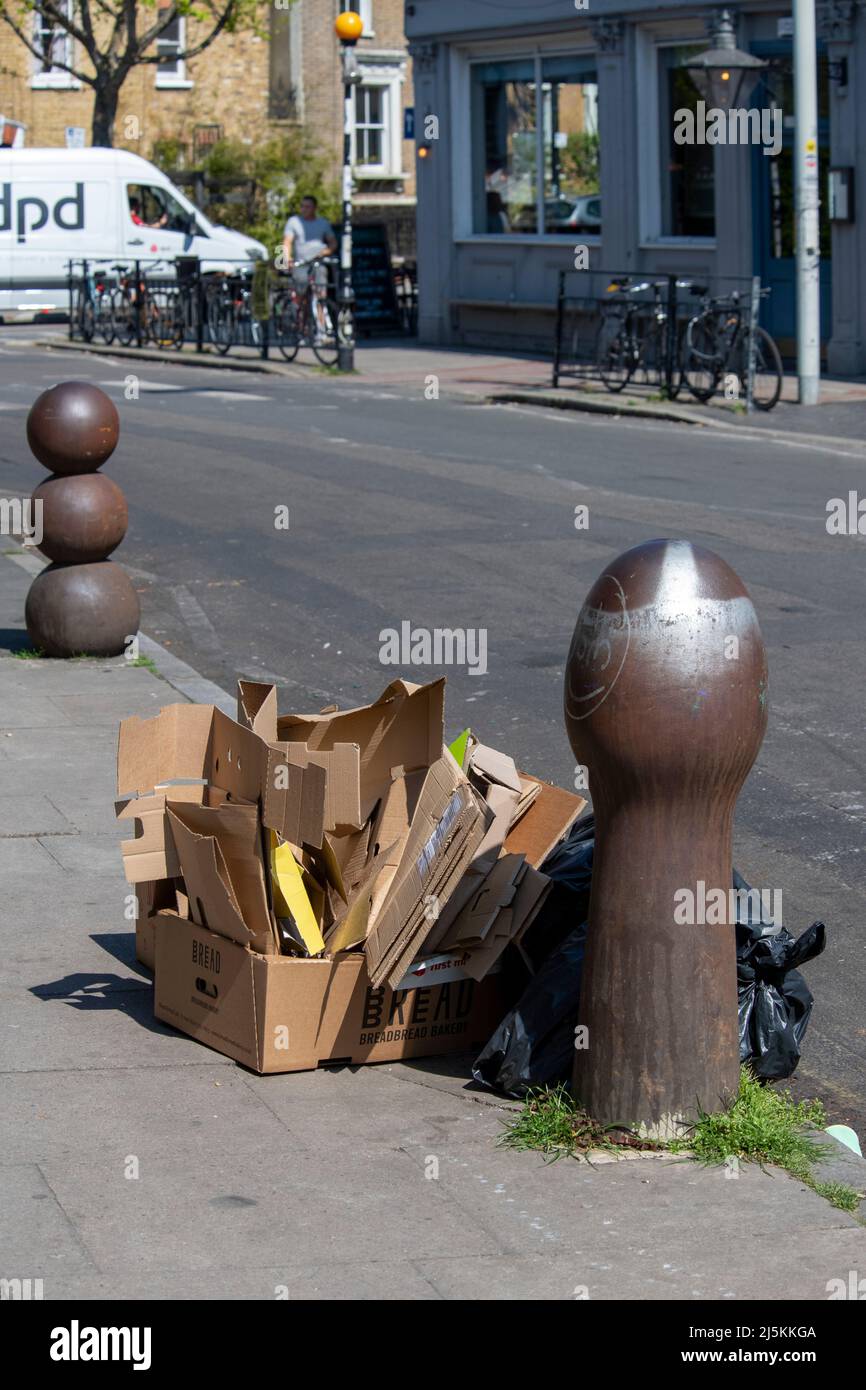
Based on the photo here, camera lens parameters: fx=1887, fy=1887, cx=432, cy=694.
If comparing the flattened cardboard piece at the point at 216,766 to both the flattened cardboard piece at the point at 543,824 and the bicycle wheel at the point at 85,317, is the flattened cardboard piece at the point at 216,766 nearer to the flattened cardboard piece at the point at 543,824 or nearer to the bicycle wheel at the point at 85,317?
the flattened cardboard piece at the point at 543,824

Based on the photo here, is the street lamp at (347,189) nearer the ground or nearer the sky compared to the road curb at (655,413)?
nearer the sky

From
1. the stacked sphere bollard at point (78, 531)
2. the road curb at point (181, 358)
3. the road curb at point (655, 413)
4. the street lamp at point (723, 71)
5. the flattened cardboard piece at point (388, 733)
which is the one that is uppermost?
the street lamp at point (723, 71)

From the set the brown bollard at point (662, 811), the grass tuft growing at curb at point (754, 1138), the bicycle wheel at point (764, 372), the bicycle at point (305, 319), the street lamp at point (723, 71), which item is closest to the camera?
the brown bollard at point (662, 811)

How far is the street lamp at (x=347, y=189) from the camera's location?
22586mm

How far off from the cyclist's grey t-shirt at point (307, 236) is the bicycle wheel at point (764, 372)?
942cm

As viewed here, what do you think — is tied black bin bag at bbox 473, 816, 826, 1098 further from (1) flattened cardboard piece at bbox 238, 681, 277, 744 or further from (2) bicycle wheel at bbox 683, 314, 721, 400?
(2) bicycle wheel at bbox 683, 314, 721, 400

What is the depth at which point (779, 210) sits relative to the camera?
22.8m

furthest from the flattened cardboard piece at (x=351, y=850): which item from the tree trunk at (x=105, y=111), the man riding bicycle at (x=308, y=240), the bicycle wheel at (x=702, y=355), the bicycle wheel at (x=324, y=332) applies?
the tree trunk at (x=105, y=111)

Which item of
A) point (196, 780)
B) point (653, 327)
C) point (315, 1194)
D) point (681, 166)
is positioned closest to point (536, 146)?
point (681, 166)

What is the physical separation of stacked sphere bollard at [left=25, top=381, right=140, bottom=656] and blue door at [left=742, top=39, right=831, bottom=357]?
49.4ft

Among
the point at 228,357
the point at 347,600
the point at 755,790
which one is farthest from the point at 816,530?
the point at 228,357

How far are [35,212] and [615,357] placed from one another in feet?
52.5

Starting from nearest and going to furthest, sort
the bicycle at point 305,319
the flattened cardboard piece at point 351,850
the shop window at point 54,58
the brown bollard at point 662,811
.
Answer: the brown bollard at point 662,811, the flattened cardboard piece at point 351,850, the bicycle at point 305,319, the shop window at point 54,58
